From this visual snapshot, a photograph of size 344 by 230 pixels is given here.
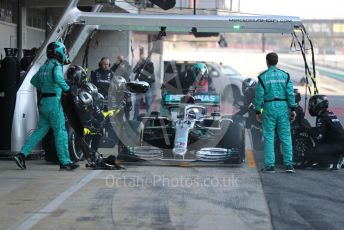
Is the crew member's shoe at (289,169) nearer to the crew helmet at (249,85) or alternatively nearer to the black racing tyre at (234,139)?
the black racing tyre at (234,139)

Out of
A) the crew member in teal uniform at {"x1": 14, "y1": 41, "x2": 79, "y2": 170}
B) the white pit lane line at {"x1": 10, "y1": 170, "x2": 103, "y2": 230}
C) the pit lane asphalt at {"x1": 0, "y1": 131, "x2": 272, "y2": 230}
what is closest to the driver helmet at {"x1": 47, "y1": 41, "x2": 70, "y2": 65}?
the crew member in teal uniform at {"x1": 14, "y1": 41, "x2": 79, "y2": 170}

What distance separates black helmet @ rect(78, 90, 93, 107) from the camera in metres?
10.7

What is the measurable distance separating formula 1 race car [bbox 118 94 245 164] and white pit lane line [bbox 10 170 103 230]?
52.0 inches

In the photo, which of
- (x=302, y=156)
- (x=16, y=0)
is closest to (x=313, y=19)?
(x=16, y=0)

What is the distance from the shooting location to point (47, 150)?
412 inches

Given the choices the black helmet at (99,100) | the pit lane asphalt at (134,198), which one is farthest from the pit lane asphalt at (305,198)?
the black helmet at (99,100)

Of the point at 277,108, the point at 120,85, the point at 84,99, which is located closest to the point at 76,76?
the point at 84,99

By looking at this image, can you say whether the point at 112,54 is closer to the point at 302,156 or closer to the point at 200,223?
the point at 302,156

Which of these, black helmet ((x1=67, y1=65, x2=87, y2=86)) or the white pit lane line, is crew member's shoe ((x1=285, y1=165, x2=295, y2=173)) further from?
black helmet ((x1=67, y1=65, x2=87, y2=86))

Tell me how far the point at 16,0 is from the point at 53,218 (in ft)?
37.5

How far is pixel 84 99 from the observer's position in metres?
10.8

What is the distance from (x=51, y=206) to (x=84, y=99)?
3722mm

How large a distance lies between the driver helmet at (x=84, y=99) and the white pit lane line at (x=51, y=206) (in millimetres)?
1892

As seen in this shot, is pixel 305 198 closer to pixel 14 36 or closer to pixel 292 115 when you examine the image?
pixel 292 115
